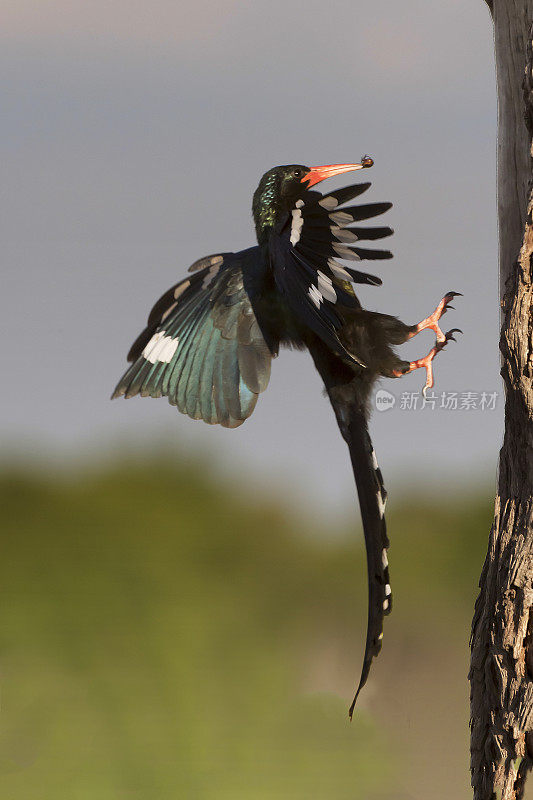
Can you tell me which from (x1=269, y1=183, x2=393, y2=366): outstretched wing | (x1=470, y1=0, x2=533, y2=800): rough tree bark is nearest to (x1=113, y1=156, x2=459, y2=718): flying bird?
(x1=269, y1=183, x2=393, y2=366): outstretched wing

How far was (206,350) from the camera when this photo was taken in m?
1.96

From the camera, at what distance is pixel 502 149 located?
6.27 feet

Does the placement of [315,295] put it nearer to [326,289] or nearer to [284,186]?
[326,289]

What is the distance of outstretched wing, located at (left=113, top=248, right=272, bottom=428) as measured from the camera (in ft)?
6.27

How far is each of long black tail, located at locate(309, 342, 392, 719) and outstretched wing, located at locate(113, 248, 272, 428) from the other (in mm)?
186

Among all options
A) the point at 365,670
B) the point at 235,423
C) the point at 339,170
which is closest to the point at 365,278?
the point at 339,170

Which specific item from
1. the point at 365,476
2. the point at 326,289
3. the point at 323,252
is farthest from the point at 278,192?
the point at 365,476

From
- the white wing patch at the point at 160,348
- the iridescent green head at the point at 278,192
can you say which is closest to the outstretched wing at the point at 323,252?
the iridescent green head at the point at 278,192

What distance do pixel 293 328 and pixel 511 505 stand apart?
736 mm

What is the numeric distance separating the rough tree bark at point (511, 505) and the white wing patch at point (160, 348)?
902mm

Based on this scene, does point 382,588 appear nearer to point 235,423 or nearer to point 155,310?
point 235,423

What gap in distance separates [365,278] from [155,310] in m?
0.62

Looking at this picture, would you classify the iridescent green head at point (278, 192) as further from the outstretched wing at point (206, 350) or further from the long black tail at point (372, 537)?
the long black tail at point (372, 537)

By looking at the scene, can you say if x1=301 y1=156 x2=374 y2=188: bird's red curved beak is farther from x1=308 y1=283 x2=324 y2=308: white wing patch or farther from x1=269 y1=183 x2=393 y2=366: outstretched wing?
x1=308 y1=283 x2=324 y2=308: white wing patch
